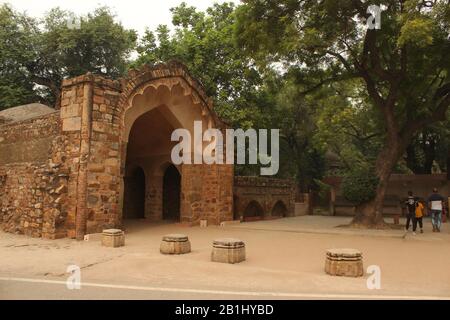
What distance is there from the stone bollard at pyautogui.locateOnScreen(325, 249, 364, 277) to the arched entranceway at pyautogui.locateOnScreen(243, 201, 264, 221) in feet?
39.5

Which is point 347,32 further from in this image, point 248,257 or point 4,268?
point 4,268

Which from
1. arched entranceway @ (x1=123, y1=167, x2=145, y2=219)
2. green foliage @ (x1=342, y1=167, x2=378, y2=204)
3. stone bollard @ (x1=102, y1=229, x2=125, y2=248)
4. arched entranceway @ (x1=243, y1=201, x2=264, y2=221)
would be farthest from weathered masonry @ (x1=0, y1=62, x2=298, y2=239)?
green foliage @ (x1=342, y1=167, x2=378, y2=204)

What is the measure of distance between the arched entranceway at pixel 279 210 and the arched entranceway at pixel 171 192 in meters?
5.39

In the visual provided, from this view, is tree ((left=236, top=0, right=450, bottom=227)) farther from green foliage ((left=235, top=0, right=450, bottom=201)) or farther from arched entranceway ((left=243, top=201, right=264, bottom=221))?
arched entranceway ((left=243, top=201, right=264, bottom=221))

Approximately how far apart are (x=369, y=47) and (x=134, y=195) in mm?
12073

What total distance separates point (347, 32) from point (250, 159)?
9.95 metres

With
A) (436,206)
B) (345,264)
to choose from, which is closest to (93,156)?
(345,264)

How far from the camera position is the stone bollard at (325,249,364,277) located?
6.59 m

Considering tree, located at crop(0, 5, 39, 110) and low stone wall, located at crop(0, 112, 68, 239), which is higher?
tree, located at crop(0, 5, 39, 110)

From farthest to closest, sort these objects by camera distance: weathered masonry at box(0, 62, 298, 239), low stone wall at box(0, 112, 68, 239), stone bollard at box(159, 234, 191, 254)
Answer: weathered masonry at box(0, 62, 298, 239)
low stone wall at box(0, 112, 68, 239)
stone bollard at box(159, 234, 191, 254)

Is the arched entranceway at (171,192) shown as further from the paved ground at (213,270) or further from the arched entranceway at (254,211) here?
the paved ground at (213,270)

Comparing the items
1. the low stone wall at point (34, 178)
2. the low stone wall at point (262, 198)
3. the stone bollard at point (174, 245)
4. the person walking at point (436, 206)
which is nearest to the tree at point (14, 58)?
the low stone wall at point (34, 178)

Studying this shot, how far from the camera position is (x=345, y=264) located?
21.7 feet

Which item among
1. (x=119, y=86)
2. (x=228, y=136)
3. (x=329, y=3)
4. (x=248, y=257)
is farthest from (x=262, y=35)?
(x=248, y=257)
